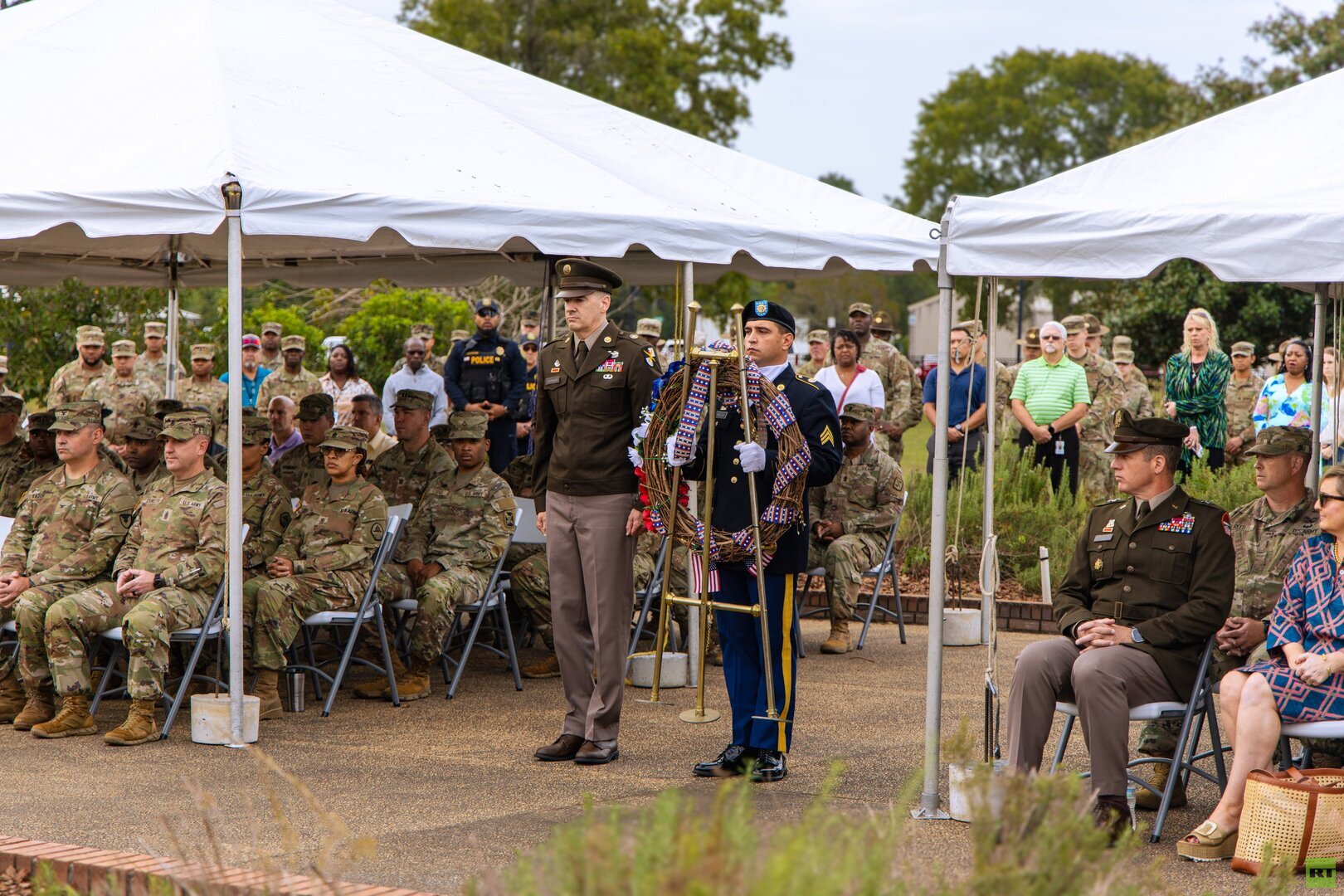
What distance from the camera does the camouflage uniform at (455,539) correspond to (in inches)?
321

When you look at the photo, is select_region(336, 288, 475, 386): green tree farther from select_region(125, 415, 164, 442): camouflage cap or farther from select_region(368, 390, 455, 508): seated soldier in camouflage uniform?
select_region(125, 415, 164, 442): camouflage cap

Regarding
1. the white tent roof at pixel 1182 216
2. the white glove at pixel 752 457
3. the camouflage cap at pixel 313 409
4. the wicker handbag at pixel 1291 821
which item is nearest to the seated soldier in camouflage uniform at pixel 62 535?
the camouflage cap at pixel 313 409

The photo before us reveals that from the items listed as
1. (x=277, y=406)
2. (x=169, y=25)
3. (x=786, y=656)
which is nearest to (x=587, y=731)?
(x=786, y=656)

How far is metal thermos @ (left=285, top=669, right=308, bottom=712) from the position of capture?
7754mm

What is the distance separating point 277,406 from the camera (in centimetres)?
1103

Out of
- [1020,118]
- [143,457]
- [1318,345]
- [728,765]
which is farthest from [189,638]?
[1020,118]

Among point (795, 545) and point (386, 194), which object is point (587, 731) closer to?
point (795, 545)

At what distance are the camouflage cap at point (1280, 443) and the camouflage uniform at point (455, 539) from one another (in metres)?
3.95

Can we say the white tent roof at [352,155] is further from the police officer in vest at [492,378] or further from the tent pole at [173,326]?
the police officer in vest at [492,378]

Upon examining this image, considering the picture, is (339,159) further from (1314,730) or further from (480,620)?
(1314,730)

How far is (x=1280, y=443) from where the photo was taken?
5.96 metres

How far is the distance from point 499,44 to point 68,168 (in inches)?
1162

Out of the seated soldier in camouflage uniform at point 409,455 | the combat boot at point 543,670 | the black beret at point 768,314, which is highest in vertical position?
the black beret at point 768,314

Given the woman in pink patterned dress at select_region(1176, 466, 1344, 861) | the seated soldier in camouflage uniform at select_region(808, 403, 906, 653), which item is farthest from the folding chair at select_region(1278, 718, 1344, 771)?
the seated soldier in camouflage uniform at select_region(808, 403, 906, 653)
